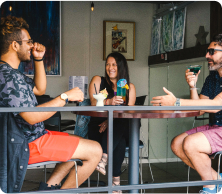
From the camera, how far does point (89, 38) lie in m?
5.31

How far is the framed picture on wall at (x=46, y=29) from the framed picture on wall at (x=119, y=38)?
86 cm

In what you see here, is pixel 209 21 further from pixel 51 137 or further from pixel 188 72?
pixel 51 137

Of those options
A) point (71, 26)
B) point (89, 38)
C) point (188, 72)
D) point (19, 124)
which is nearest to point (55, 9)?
point (71, 26)

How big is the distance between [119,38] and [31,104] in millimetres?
3788

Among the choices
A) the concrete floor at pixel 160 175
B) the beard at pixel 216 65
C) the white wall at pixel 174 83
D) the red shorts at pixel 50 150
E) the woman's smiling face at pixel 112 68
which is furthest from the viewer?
the white wall at pixel 174 83

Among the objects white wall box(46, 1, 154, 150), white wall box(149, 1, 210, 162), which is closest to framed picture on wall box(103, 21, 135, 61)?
white wall box(46, 1, 154, 150)

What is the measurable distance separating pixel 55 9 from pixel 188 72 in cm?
333

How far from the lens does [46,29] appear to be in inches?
202

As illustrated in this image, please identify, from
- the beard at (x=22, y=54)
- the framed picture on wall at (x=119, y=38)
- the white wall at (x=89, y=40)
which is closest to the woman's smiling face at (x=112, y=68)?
the beard at (x=22, y=54)

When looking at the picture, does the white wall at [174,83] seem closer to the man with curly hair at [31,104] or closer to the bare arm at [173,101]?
the bare arm at [173,101]

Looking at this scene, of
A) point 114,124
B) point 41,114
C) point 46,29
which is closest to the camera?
point 41,114

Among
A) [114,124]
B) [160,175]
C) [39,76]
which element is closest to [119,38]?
[160,175]

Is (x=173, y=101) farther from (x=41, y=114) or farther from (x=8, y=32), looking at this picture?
(x=8, y=32)

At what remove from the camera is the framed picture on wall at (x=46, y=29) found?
5090 mm
